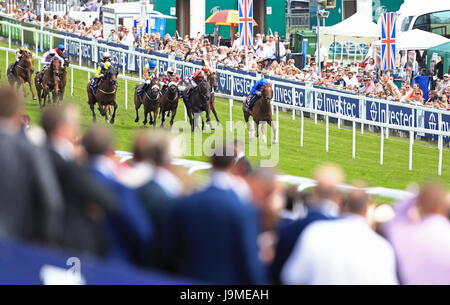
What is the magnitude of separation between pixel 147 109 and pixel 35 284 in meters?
17.1

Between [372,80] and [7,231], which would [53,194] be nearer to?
[7,231]

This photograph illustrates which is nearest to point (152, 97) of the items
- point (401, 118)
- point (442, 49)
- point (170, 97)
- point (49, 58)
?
point (170, 97)

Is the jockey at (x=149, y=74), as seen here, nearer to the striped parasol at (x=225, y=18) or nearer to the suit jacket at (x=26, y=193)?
the striped parasol at (x=225, y=18)

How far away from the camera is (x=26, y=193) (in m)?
4.27

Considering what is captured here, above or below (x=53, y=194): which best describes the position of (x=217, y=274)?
below

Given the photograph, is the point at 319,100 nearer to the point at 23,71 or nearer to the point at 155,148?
the point at 23,71

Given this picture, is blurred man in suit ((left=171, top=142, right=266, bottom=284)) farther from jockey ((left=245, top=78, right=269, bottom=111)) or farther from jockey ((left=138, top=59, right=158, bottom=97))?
jockey ((left=138, top=59, right=158, bottom=97))

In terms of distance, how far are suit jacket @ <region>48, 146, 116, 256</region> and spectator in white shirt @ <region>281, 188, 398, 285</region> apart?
984mm

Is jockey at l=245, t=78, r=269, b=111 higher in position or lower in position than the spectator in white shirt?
lower

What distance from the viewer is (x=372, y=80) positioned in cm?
2316

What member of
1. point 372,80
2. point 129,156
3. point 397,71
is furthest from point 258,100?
point 129,156

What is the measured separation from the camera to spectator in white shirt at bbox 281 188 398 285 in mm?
4625

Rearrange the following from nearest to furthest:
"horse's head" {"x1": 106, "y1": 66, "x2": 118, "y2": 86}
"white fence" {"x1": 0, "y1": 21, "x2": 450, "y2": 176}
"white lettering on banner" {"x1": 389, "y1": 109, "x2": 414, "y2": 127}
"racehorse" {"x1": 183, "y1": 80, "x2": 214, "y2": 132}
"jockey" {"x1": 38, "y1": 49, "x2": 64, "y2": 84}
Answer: "white fence" {"x1": 0, "y1": 21, "x2": 450, "y2": 176}
"white lettering on banner" {"x1": 389, "y1": 109, "x2": 414, "y2": 127}
"horse's head" {"x1": 106, "y1": 66, "x2": 118, "y2": 86}
"racehorse" {"x1": 183, "y1": 80, "x2": 214, "y2": 132}
"jockey" {"x1": 38, "y1": 49, "x2": 64, "y2": 84}

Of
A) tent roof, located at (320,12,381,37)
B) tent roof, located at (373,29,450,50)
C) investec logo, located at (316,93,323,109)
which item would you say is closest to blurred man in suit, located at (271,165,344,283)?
investec logo, located at (316,93,323,109)
